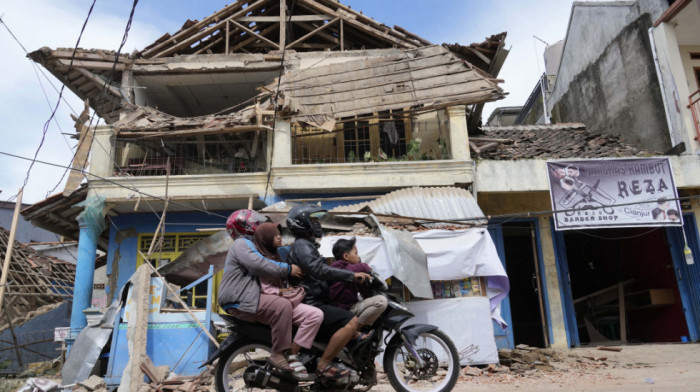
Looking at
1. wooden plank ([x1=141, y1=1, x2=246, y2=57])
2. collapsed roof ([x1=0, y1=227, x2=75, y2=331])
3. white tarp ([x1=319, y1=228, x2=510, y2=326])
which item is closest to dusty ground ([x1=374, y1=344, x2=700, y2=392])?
white tarp ([x1=319, y1=228, x2=510, y2=326])

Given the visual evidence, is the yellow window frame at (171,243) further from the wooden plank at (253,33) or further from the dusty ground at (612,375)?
the dusty ground at (612,375)

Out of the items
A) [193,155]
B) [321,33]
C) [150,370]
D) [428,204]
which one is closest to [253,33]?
[321,33]

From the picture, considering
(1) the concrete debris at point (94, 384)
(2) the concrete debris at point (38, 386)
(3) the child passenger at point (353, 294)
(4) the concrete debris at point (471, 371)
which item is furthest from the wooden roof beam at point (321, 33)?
(3) the child passenger at point (353, 294)

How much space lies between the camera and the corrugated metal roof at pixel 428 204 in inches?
372

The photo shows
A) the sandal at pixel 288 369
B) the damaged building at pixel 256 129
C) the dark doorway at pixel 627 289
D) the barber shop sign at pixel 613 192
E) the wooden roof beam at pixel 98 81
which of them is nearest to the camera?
the sandal at pixel 288 369

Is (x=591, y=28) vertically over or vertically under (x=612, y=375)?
over

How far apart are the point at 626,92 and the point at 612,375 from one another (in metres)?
8.51

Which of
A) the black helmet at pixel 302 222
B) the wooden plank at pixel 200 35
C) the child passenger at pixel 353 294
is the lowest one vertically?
the child passenger at pixel 353 294

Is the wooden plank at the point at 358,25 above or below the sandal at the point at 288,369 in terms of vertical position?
above

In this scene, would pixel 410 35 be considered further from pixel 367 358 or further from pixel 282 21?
pixel 367 358

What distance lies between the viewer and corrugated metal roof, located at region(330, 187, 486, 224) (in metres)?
9.44

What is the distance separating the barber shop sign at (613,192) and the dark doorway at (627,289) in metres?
1.08

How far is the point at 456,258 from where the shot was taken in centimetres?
835

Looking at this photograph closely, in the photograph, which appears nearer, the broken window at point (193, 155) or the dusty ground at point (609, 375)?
the dusty ground at point (609, 375)
